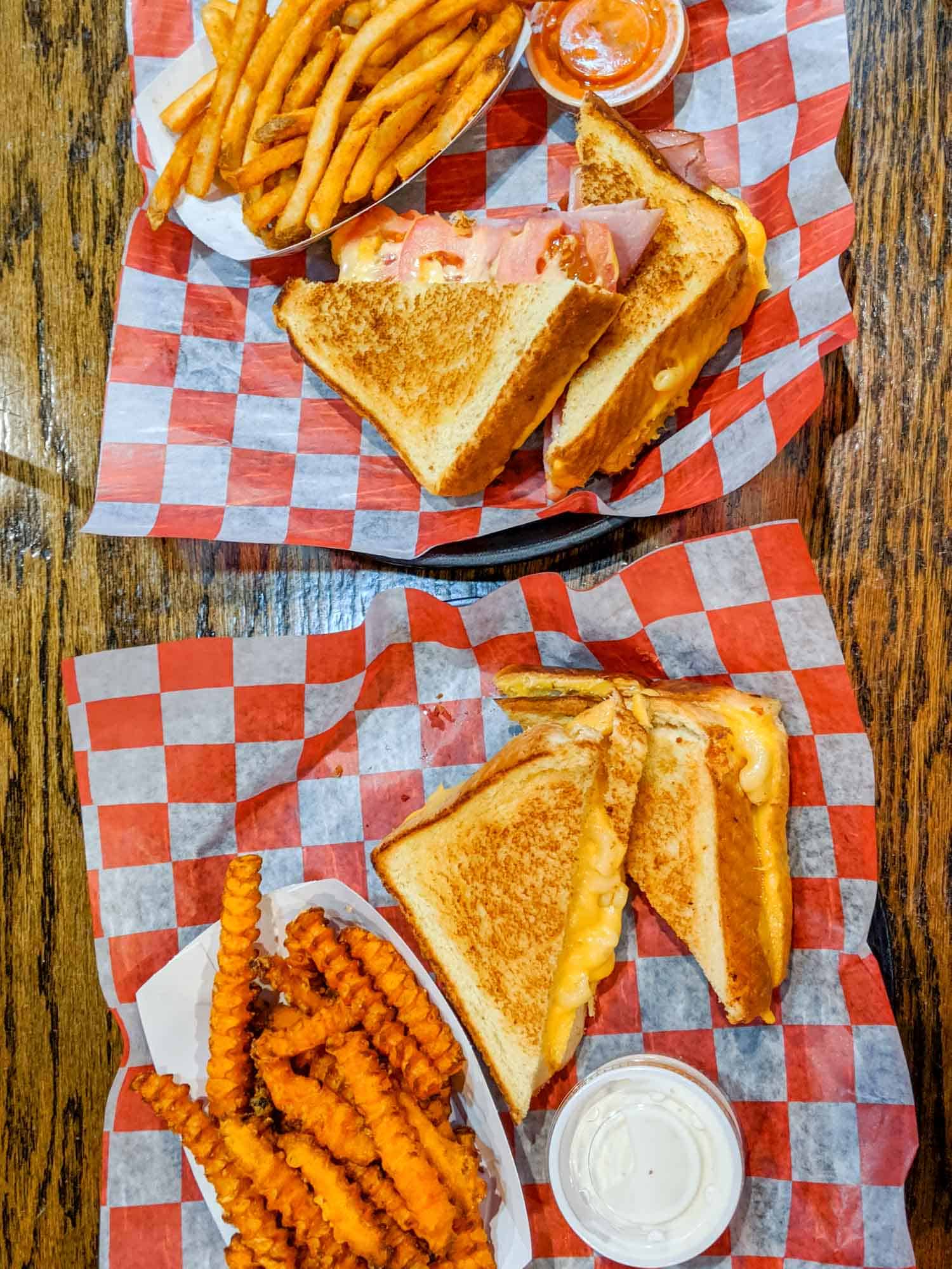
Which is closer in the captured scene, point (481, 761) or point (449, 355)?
point (449, 355)

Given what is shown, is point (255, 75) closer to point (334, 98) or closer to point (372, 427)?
point (334, 98)

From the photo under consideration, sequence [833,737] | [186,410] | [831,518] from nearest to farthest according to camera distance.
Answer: [833,737]
[831,518]
[186,410]

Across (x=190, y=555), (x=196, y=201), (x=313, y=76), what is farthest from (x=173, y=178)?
(x=190, y=555)

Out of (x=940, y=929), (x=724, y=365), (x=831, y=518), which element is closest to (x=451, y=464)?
(x=724, y=365)

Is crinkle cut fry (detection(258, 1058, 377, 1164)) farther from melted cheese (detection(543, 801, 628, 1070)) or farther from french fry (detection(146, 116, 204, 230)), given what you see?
french fry (detection(146, 116, 204, 230))

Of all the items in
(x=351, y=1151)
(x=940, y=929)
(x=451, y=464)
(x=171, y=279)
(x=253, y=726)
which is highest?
(x=171, y=279)

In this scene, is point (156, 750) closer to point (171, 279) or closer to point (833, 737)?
point (171, 279)
